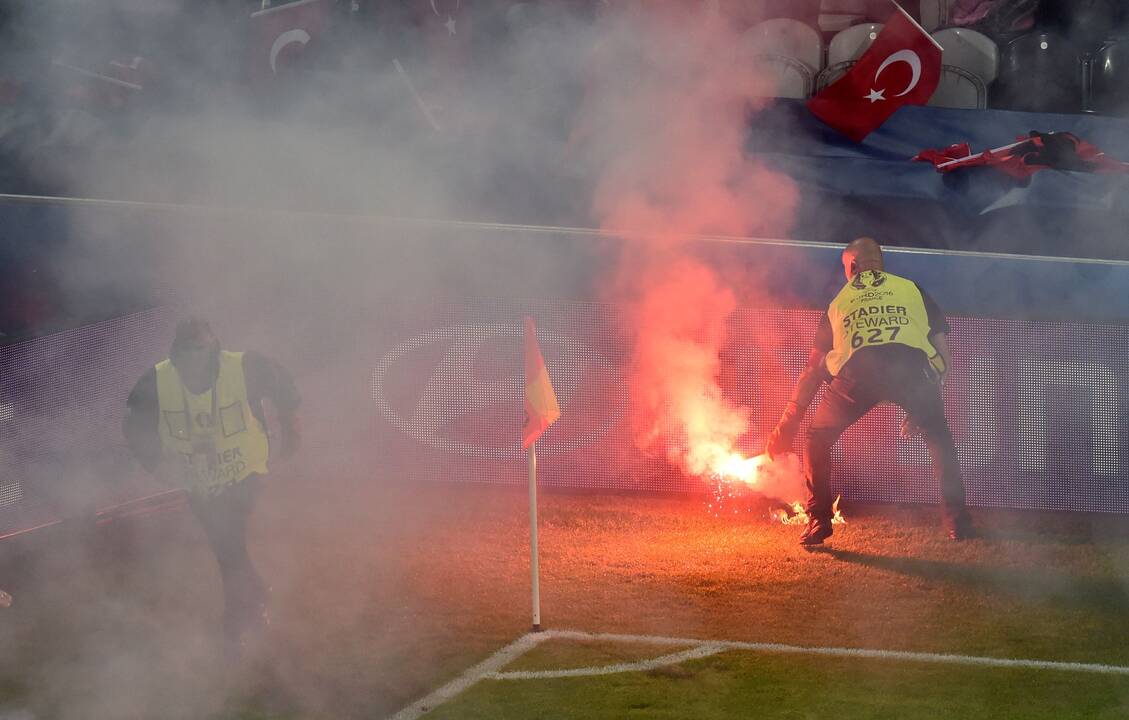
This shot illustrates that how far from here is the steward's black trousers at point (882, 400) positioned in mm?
4852

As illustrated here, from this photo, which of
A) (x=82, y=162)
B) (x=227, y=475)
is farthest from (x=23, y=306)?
(x=227, y=475)

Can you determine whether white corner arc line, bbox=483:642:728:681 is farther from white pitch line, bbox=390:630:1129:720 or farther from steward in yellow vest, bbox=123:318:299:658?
steward in yellow vest, bbox=123:318:299:658

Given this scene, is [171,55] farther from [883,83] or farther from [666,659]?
[883,83]

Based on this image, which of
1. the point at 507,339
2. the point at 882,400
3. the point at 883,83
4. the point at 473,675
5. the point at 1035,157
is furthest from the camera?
the point at 1035,157

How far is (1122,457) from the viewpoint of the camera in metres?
Answer: 5.52

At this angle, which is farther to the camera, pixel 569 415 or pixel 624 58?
pixel 569 415

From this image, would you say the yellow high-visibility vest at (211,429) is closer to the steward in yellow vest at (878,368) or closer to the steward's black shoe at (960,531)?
the steward in yellow vest at (878,368)

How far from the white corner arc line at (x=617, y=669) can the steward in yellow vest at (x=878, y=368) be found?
1422 mm

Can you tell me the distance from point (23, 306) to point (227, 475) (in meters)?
2.51

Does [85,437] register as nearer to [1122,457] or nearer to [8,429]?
[8,429]

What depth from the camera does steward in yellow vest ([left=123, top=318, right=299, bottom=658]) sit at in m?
3.97

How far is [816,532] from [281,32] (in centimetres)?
334

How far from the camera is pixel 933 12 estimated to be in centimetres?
768

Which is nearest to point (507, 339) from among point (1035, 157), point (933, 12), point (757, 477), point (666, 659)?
point (757, 477)
